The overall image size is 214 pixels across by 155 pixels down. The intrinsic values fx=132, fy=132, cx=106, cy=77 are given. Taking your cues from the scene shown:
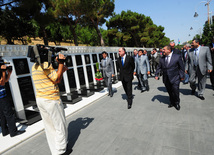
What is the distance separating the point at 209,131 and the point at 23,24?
2117cm

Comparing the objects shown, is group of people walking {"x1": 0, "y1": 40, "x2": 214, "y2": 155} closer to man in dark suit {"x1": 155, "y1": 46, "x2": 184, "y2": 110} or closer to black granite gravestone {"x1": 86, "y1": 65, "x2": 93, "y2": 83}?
man in dark suit {"x1": 155, "y1": 46, "x2": 184, "y2": 110}

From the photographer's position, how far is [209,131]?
2539 mm

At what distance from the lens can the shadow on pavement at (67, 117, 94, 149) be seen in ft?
9.11

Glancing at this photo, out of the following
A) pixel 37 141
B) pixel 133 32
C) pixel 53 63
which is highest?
pixel 133 32

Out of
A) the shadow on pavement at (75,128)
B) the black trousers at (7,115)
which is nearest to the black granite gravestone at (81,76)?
the shadow on pavement at (75,128)

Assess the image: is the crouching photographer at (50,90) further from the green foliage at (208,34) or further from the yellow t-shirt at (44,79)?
the green foliage at (208,34)

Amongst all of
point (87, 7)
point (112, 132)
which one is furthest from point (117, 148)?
point (87, 7)

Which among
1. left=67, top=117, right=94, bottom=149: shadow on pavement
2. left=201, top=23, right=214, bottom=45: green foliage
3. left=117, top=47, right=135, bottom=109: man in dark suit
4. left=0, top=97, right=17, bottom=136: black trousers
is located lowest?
left=67, top=117, right=94, bottom=149: shadow on pavement

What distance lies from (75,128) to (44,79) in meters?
1.72

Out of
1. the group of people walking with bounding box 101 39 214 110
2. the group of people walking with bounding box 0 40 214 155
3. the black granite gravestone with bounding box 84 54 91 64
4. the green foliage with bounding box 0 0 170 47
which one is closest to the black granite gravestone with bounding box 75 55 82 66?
the black granite gravestone with bounding box 84 54 91 64

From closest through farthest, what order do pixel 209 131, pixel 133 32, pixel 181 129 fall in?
pixel 209 131 < pixel 181 129 < pixel 133 32

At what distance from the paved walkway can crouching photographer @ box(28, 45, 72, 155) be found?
1.51 feet

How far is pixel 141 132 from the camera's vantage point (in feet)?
9.11

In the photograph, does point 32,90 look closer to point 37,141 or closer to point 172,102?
point 37,141
